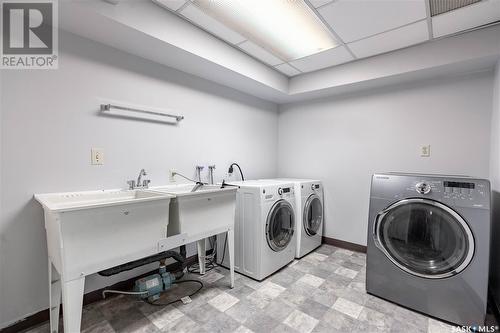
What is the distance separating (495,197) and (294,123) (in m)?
2.33

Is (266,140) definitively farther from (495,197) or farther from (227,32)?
(495,197)

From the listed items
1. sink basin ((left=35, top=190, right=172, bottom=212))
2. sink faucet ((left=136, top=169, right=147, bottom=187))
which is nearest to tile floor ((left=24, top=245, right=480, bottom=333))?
sink basin ((left=35, top=190, right=172, bottom=212))

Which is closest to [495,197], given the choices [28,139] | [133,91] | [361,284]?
[361,284]

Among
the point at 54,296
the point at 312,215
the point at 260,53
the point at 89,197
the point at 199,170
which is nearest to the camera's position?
the point at 54,296

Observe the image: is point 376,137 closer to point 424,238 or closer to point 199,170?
point 424,238

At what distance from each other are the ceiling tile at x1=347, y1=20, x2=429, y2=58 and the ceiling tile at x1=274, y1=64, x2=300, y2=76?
2.39ft

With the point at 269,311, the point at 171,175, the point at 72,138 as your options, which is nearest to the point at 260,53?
the point at 171,175

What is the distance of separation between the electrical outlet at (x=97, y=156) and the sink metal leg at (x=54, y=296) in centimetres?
76

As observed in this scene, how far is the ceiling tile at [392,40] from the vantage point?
198 centimetres

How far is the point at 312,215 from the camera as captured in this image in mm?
2988

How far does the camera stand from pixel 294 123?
3564mm

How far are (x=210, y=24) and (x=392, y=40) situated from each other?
5.55 ft

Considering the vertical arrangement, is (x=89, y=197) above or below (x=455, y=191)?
below

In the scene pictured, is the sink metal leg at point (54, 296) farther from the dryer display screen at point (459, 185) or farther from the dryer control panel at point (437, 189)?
the dryer display screen at point (459, 185)
